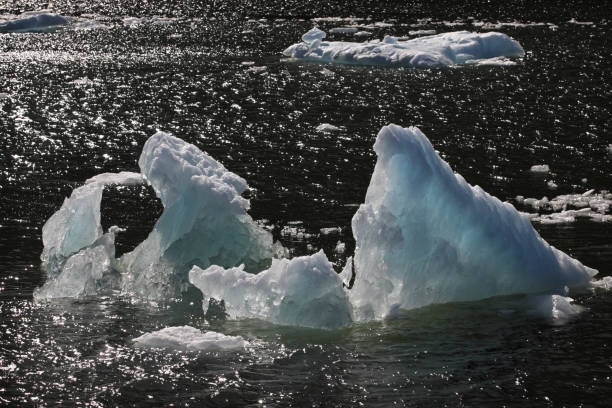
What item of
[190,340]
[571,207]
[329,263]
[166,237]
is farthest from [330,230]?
[190,340]

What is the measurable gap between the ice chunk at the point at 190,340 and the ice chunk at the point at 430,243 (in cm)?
315

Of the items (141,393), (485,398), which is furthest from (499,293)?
(141,393)

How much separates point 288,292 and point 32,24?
206 ft

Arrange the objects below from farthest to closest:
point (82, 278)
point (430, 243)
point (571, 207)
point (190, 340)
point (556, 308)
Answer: point (571, 207) < point (82, 278) < point (430, 243) < point (556, 308) < point (190, 340)

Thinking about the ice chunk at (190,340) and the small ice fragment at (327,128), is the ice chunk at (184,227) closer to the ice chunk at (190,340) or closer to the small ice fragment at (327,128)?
the ice chunk at (190,340)

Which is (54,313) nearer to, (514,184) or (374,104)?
(514,184)

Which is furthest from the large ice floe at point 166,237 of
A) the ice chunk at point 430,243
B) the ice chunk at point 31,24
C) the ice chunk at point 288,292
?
the ice chunk at point 31,24

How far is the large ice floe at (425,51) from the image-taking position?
53.4m

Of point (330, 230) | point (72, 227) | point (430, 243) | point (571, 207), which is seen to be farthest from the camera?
point (571, 207)

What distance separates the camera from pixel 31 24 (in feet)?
243

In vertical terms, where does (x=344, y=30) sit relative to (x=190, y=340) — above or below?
above

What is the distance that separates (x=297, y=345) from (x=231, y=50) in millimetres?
46779

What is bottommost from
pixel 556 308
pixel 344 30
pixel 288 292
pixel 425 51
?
pixel 556 308

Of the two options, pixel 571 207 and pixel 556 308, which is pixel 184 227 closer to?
pixel 556 308
